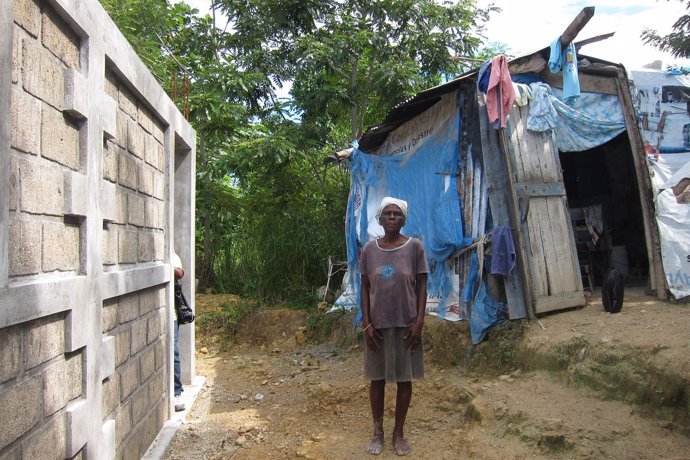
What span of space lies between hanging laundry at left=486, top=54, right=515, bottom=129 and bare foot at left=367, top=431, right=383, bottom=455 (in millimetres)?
3060

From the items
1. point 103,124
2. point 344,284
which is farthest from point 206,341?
point 103,124

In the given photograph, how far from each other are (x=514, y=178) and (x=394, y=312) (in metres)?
2.41

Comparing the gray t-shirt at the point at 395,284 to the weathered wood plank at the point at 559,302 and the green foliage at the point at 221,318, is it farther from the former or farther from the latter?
the green foliage at the point at 221,318

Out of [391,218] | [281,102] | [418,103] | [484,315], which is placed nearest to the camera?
[391,218]

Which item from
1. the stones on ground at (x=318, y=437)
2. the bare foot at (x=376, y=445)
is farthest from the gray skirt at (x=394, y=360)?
the stones on ground at (x=318, y=437)

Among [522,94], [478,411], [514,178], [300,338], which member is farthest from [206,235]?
[478,411]

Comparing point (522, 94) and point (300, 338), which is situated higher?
point (522, 94)

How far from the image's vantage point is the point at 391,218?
12.5ft

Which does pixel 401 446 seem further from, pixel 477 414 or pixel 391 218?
pixel 391 218

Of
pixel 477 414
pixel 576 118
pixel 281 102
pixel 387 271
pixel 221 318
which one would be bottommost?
pixel 477 414

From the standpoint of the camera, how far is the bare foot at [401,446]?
3.80 meters

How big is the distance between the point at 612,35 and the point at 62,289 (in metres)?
5.28

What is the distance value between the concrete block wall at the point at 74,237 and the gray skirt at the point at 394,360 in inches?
63.7

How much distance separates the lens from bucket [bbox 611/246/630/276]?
7.55 m
